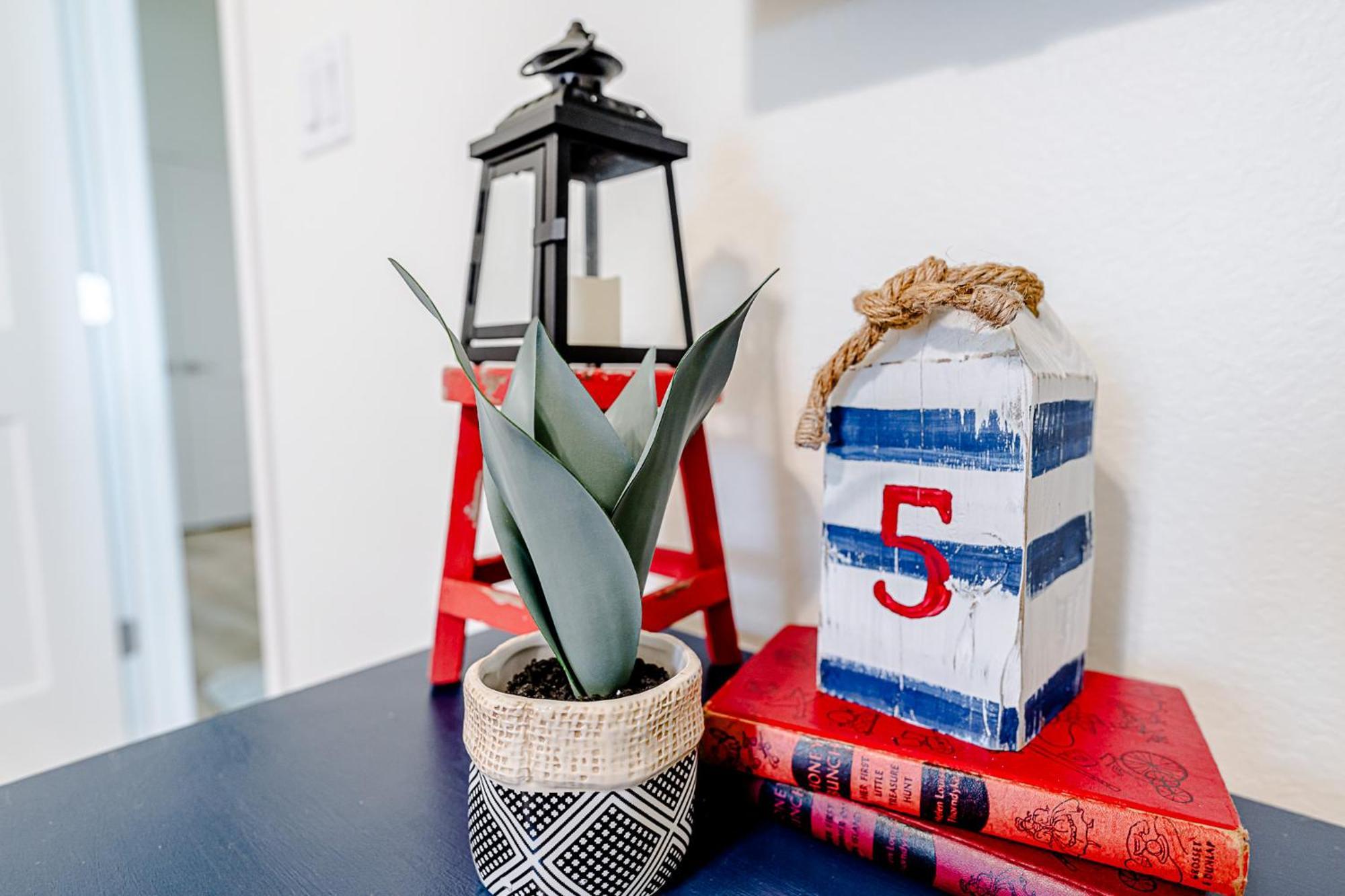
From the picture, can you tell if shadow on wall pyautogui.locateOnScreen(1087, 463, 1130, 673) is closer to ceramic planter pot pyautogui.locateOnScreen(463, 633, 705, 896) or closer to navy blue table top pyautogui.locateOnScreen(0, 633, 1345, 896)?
navy blue table top pyautogui.locateOnScreen(0, 633, 1345, 896)

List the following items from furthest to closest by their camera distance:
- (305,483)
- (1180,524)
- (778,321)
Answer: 1. (305,483)
2. (778,321)
3. (1180,524)

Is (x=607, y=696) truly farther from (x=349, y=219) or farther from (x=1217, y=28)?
(x=349, y=219)

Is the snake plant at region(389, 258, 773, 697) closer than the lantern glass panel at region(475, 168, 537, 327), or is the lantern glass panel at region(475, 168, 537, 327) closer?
the snake plant at region(389, 258, 773, 697)

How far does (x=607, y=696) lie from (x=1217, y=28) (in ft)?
1.69

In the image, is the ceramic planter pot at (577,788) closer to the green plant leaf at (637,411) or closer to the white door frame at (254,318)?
the green plant leaf at (637,411)

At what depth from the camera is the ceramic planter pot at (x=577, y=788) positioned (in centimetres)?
33

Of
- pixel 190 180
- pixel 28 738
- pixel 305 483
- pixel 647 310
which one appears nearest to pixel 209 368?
pixel 190 180

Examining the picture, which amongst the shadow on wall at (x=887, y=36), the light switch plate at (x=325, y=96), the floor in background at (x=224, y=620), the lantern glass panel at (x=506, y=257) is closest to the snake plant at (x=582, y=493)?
the lantern glass panel at (x=506, y=257)

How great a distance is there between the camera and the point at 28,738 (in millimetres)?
1426

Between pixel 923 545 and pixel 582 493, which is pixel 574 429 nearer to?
pixel 582 493

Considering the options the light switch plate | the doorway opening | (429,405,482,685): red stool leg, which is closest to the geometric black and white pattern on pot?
(429,405,482,685): red stool leg

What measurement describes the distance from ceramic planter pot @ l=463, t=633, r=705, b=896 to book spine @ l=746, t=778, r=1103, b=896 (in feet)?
0.23

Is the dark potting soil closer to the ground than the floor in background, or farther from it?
farther from it

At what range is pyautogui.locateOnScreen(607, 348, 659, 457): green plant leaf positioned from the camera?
40cm
